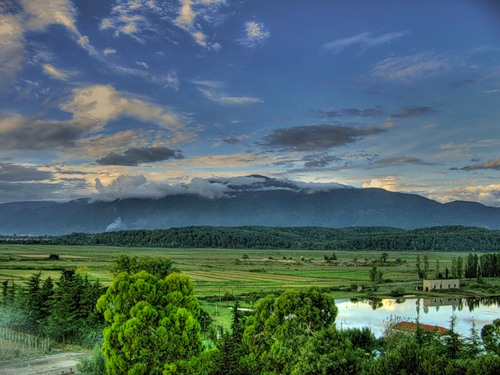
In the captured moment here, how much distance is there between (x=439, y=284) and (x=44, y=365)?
5897 cm

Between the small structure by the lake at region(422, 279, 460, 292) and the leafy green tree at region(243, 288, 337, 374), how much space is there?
5583 cm

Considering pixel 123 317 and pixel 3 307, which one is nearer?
pixel 123 317

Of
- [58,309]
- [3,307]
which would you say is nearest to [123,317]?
[58,309]

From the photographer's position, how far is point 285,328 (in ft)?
63.5

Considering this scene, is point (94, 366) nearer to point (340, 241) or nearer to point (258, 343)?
point (258, 343)

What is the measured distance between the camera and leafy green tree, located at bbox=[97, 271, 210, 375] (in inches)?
790

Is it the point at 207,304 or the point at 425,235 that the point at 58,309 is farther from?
the point at 425,235

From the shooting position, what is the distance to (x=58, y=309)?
36125 millimetres

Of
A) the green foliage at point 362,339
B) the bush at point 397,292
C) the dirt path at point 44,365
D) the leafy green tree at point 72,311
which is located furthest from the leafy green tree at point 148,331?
the bush at point 397,292

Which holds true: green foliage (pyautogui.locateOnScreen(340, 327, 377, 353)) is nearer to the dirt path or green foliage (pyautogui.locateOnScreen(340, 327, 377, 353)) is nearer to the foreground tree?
the foreground tree

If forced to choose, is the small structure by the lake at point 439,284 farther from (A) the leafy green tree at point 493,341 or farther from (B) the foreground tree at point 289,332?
(B) the foreground tree at point 289,332

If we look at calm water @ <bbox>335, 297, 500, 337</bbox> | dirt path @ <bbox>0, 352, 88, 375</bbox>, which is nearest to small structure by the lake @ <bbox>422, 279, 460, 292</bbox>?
calm water @ <bbox>335, 297, 500, 337</bbox>

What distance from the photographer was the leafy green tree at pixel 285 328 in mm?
19156

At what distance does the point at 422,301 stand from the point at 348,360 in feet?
152
